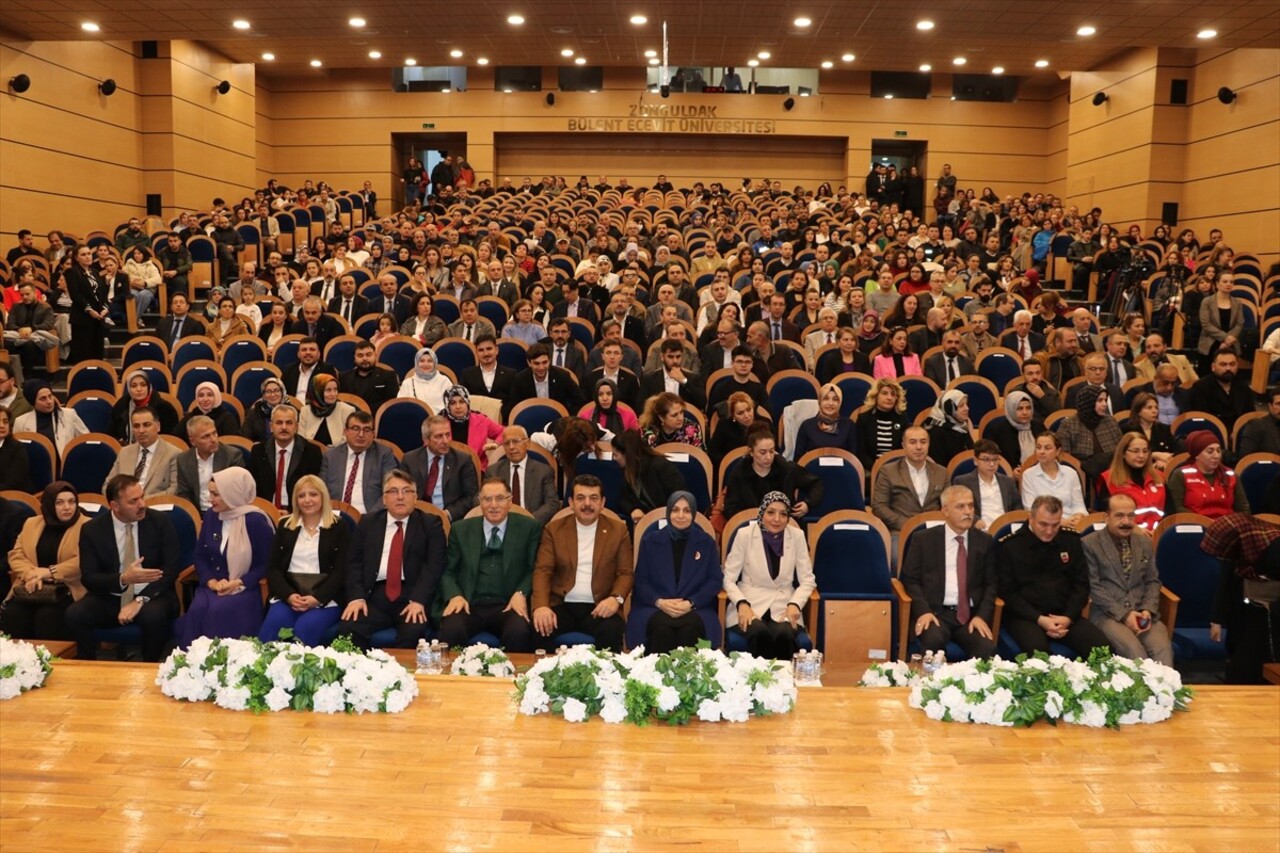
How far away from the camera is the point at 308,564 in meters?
5.28

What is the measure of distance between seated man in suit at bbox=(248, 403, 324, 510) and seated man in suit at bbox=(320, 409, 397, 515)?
6.4 inches

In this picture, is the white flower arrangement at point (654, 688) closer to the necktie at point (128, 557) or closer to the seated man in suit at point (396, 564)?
the seated man in suit at point (396, 564)

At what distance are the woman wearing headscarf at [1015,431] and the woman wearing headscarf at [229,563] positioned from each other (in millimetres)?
4296

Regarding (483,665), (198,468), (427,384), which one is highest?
(427,384)

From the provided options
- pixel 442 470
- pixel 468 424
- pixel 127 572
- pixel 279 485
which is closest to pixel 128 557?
pixel 127 572

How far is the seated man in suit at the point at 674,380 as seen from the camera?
24.6ft

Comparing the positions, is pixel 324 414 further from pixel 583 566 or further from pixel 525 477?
pixel 583 566

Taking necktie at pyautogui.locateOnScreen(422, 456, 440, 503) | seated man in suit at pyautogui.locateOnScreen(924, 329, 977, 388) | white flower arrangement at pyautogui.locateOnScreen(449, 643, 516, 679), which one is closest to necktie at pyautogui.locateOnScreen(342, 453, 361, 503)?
necktie at pyautogui.locateOnScreen(422, 456, 440, 503)

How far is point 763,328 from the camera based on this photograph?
7953mm

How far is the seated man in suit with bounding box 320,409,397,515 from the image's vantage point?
20.1ft

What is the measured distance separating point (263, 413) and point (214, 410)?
1.01 ft

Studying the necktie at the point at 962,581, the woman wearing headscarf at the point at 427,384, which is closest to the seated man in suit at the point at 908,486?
the necktie at the point at 962,581

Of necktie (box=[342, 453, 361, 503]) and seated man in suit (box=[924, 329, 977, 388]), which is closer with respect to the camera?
necktie (box=[342, 453, 361, 503])

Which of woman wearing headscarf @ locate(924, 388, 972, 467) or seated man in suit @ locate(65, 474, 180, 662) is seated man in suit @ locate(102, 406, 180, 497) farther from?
woman wearing headscarf @ locate(924, 388, 972, 467)
